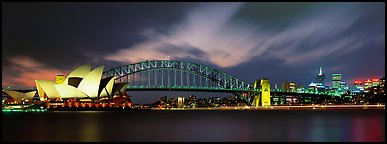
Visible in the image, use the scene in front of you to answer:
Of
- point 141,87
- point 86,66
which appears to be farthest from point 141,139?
point 141,87

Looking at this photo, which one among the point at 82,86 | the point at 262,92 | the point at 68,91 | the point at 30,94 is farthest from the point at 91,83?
the point at 262,92

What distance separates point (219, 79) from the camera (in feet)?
351

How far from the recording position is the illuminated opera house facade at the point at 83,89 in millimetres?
83812

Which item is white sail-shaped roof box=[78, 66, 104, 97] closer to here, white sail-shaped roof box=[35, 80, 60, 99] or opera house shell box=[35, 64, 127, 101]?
opera house shell box=[35, 64, 127, 101]

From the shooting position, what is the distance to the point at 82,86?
84.9 m

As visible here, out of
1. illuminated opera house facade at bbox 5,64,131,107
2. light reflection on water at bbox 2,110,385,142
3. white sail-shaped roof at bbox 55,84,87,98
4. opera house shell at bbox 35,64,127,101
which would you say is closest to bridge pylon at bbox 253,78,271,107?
illuminated opera house facade at bbox 5,64,131,107

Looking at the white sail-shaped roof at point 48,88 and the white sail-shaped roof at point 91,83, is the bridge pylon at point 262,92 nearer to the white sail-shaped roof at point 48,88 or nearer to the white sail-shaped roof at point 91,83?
the white sail-shaped roof at point 91,83

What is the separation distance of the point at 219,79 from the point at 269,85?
1125 centimetres

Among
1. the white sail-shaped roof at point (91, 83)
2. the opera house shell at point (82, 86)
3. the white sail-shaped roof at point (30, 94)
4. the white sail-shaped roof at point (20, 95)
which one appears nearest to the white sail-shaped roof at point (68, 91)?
the opera house shell at point (82, 86)

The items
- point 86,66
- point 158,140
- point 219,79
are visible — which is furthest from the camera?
point 219,79

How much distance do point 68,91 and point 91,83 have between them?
22.6 ft

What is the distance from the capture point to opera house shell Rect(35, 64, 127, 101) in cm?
8356

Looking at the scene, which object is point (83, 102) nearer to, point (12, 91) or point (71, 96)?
point (71, 96)

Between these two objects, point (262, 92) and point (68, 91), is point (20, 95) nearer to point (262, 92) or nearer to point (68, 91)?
point (68, 91)
